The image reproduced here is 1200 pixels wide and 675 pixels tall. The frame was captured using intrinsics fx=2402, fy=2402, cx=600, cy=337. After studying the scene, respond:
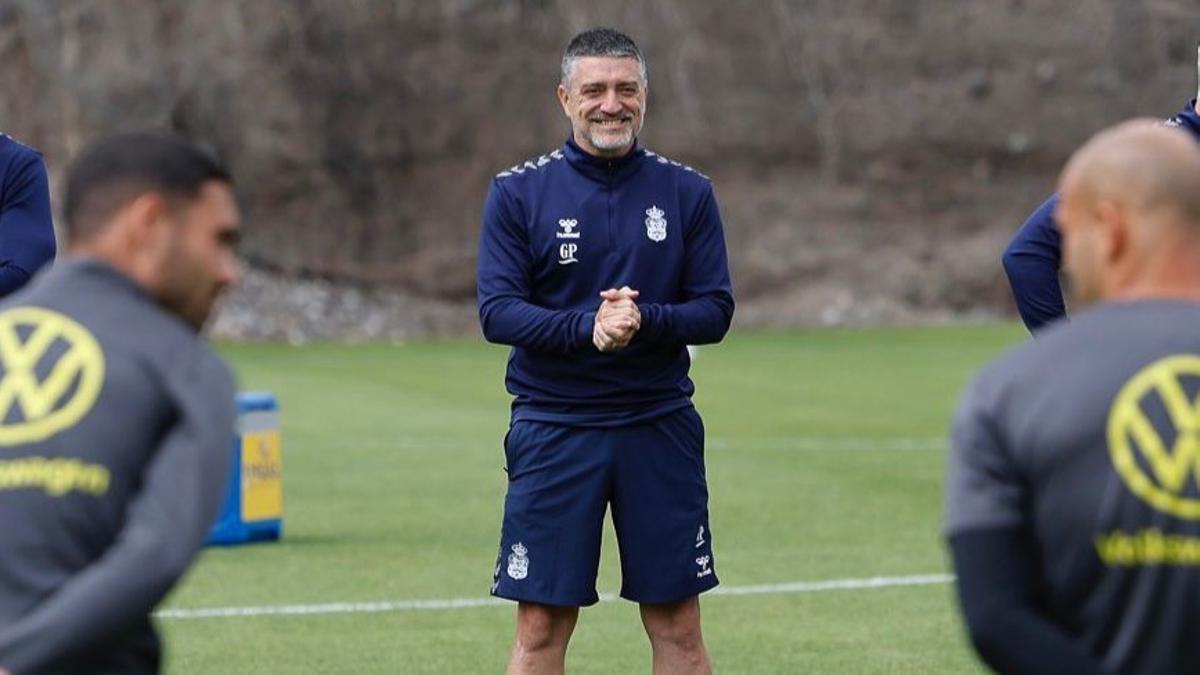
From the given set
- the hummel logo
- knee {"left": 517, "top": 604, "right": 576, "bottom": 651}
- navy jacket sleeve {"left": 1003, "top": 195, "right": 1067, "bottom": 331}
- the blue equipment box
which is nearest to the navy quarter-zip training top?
the hummel logo

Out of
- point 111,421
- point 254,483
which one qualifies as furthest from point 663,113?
point 111,421

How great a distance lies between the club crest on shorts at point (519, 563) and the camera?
800 centimetres

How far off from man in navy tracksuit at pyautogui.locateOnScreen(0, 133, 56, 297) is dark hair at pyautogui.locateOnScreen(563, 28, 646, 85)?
209 centimetres

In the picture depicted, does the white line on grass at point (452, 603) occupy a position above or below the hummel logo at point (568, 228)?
below

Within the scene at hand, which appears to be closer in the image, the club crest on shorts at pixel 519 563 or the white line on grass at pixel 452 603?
the club crest on shorts at pixel 519 563

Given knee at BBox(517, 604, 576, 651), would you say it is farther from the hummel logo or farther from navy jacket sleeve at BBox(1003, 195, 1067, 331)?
navy jacket sleeve at BBox(1003, 195, 1067, 331)

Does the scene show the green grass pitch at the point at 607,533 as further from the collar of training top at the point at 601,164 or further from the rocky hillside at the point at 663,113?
the rocky hillside at the point at 663,113

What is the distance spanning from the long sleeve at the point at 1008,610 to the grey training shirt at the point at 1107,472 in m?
0.03

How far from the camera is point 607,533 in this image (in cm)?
1414

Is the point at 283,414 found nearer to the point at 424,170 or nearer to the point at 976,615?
the point at 424,170

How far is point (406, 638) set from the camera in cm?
1049

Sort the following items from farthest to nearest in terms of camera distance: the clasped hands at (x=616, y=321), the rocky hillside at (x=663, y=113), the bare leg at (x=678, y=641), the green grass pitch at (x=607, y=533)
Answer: the rocky hillside at (x=663, y=113) → the green grass pitch at (x=607, y=533) → the bare leg at (x=678, y=641) → the clasped hands at (x=616, y=321)

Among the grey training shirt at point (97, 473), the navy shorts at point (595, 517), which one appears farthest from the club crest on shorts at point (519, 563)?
the grey training shirt at point (97, 473)

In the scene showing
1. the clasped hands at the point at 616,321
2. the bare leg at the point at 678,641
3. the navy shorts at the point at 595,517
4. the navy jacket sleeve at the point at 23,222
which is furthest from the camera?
the navy jacket sleeve at the point at 23,222
